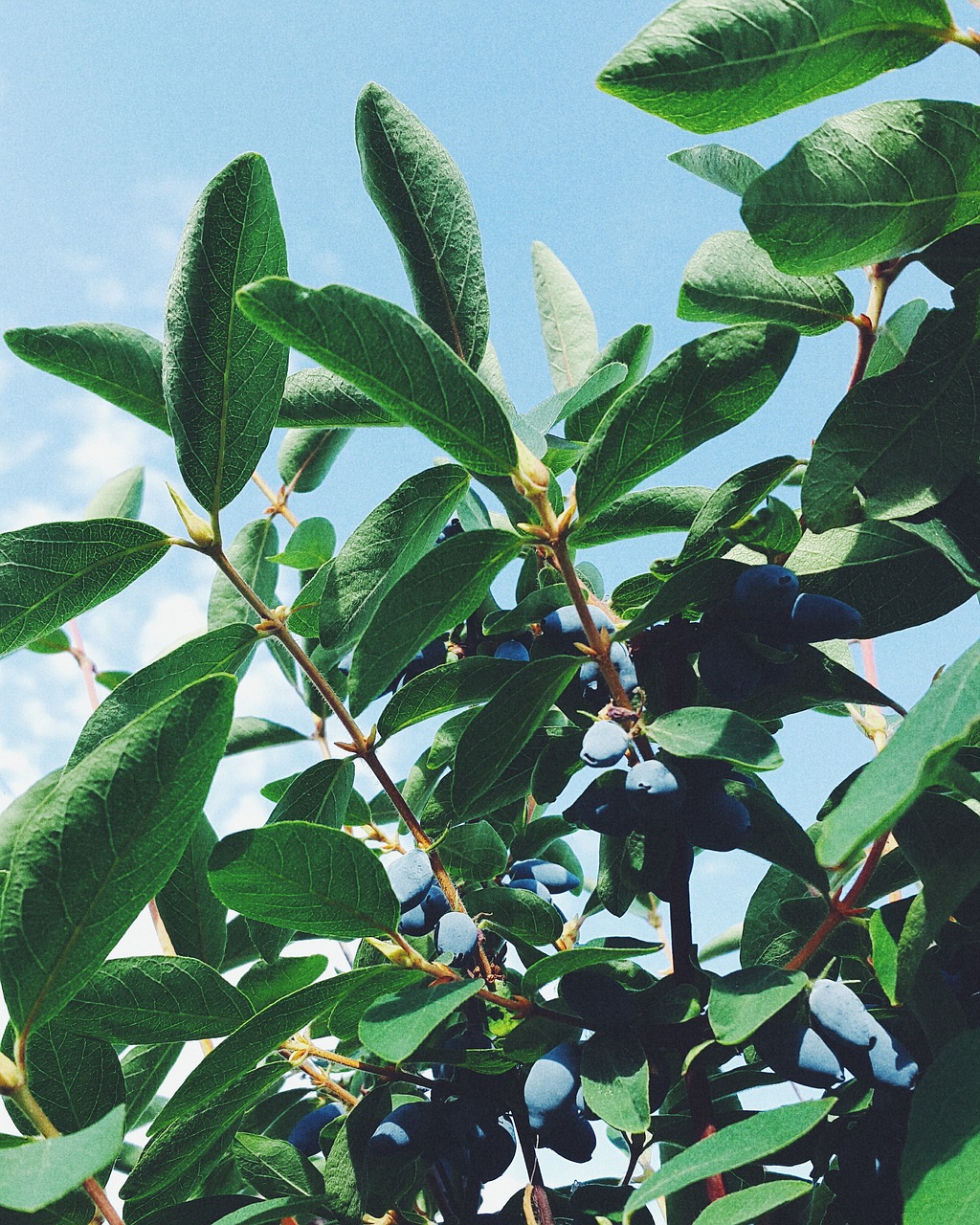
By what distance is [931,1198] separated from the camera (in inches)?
28.3

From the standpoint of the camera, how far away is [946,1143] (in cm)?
75

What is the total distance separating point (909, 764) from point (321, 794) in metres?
0.68

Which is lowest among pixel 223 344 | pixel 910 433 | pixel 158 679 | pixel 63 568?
pixel 910 433

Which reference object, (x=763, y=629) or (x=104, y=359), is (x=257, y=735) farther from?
(x=763, y=629)

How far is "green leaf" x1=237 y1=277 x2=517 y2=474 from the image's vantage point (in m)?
0.75

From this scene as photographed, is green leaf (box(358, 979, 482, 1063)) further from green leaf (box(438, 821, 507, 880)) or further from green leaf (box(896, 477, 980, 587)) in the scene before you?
Answer: green leaf (box(896, 477, 980, 587))

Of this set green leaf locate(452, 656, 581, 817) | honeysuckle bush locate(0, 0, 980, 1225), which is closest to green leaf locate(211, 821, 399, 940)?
honeysuckle bush locate(0, 0, 980, 1225)

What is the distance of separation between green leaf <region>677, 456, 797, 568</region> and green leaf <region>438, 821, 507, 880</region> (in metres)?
0.42

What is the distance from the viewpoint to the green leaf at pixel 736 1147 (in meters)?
0.74

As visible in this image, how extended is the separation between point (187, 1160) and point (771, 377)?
2.82ft

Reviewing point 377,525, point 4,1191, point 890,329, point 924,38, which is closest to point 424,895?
point 377,525

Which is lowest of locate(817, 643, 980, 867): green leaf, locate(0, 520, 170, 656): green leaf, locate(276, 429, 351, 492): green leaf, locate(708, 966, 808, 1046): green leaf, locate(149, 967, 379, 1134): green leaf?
locate(708, 966, 808, 1046): green leaf

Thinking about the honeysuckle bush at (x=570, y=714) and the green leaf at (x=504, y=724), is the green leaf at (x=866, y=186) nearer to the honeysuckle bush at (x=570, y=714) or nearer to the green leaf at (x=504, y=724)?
the honeysuckle bush at (x=570, y=714)

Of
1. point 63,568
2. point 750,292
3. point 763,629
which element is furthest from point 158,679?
point 750,292
